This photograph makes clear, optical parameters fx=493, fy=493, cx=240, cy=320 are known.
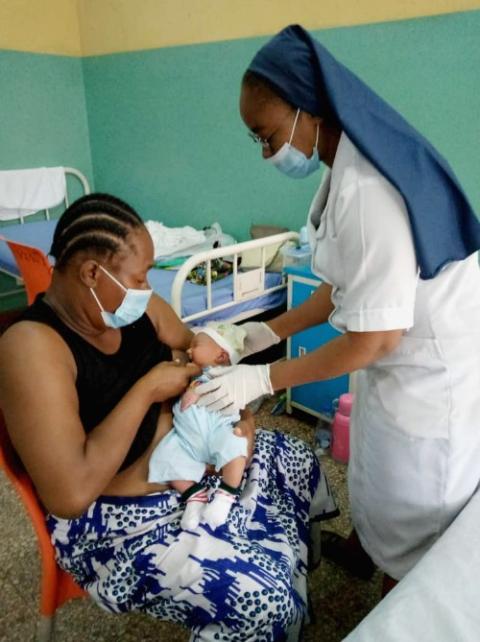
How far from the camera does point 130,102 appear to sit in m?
3.62

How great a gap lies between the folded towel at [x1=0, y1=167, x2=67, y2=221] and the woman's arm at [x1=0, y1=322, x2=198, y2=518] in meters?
3.15

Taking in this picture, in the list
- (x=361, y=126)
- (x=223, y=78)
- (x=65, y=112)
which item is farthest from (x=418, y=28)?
(x=65, y=112)

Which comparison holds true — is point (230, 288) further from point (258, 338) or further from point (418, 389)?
point (418, 389)

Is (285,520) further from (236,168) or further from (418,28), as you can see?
(236,168)

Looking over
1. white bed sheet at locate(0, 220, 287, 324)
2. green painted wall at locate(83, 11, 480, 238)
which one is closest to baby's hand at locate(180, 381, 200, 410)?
white bed sheet at locate(0, 220, 287, 324)

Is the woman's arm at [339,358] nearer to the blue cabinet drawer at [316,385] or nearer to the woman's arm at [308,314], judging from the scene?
the woman's arm at [308,314]

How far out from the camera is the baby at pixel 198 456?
1117mm

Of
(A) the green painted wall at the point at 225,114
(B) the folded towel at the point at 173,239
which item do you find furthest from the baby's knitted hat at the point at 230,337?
(B) the folded towel at the point at 173,239

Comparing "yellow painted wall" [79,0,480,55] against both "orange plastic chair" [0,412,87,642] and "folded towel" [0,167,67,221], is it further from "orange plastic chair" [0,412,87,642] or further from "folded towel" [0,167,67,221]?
"orange plastic chair" [0,412,87,642]

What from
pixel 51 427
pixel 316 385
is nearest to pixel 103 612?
pixel 51 427

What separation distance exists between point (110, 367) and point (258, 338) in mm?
525

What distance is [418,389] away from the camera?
1.11 meters

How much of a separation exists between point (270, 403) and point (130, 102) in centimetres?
243

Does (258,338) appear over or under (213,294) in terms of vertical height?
over
